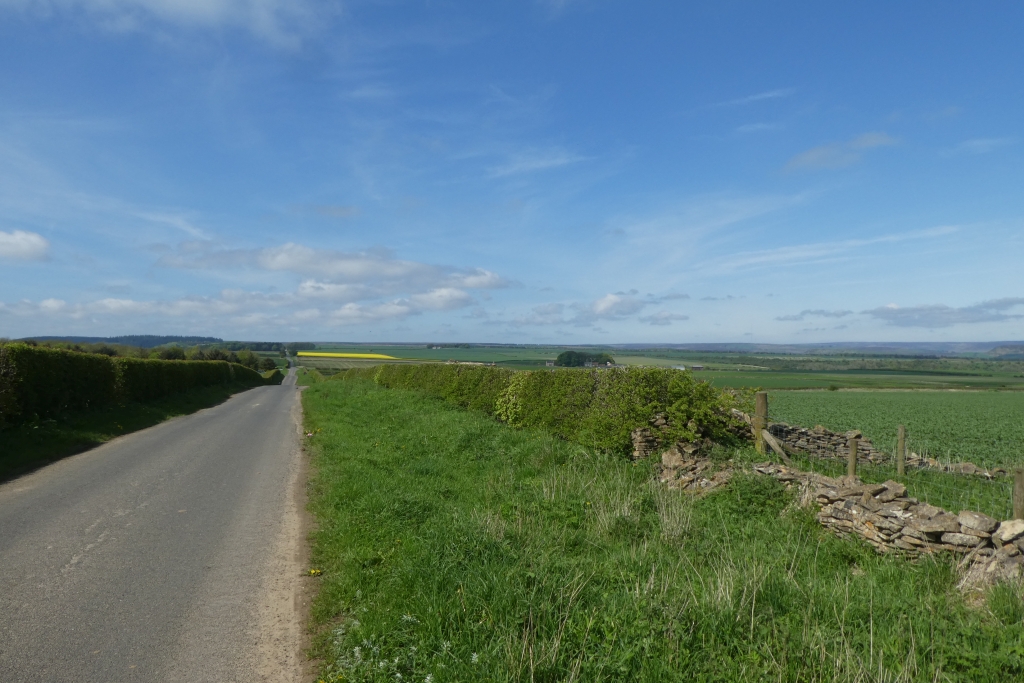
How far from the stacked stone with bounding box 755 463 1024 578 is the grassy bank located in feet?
0.95

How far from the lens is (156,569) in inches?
248

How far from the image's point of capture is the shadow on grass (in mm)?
12219

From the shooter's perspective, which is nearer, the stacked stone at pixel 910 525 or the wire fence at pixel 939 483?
the stacked stone at pixel 910 525

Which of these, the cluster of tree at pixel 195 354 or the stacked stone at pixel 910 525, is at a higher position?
the cluster of tree at pixel 195 354

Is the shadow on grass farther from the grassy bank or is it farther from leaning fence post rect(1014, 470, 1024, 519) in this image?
leaning fence post rect(1014, 470, 1024, 519)

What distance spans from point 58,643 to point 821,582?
680 cm

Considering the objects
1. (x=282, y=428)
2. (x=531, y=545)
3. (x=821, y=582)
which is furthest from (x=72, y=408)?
(x=821, y=582)

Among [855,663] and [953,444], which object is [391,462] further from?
[953,444]

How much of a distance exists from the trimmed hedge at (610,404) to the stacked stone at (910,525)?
3.16 meters

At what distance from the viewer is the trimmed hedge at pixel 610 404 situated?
11586 millimetres

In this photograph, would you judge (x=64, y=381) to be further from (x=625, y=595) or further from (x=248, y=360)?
(x=248, y=360)

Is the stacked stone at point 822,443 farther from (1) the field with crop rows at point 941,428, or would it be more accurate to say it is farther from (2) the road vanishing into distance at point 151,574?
(2) the road vanishing into distance at point 151,574

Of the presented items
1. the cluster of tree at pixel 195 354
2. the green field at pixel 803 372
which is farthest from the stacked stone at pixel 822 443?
the cluster of tree at pixel 195 354

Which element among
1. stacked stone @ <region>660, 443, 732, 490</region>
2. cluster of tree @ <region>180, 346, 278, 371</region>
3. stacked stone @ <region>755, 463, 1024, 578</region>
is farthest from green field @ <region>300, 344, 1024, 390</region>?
stacked stone @ <region>755, 463, 1024, 578</region>
